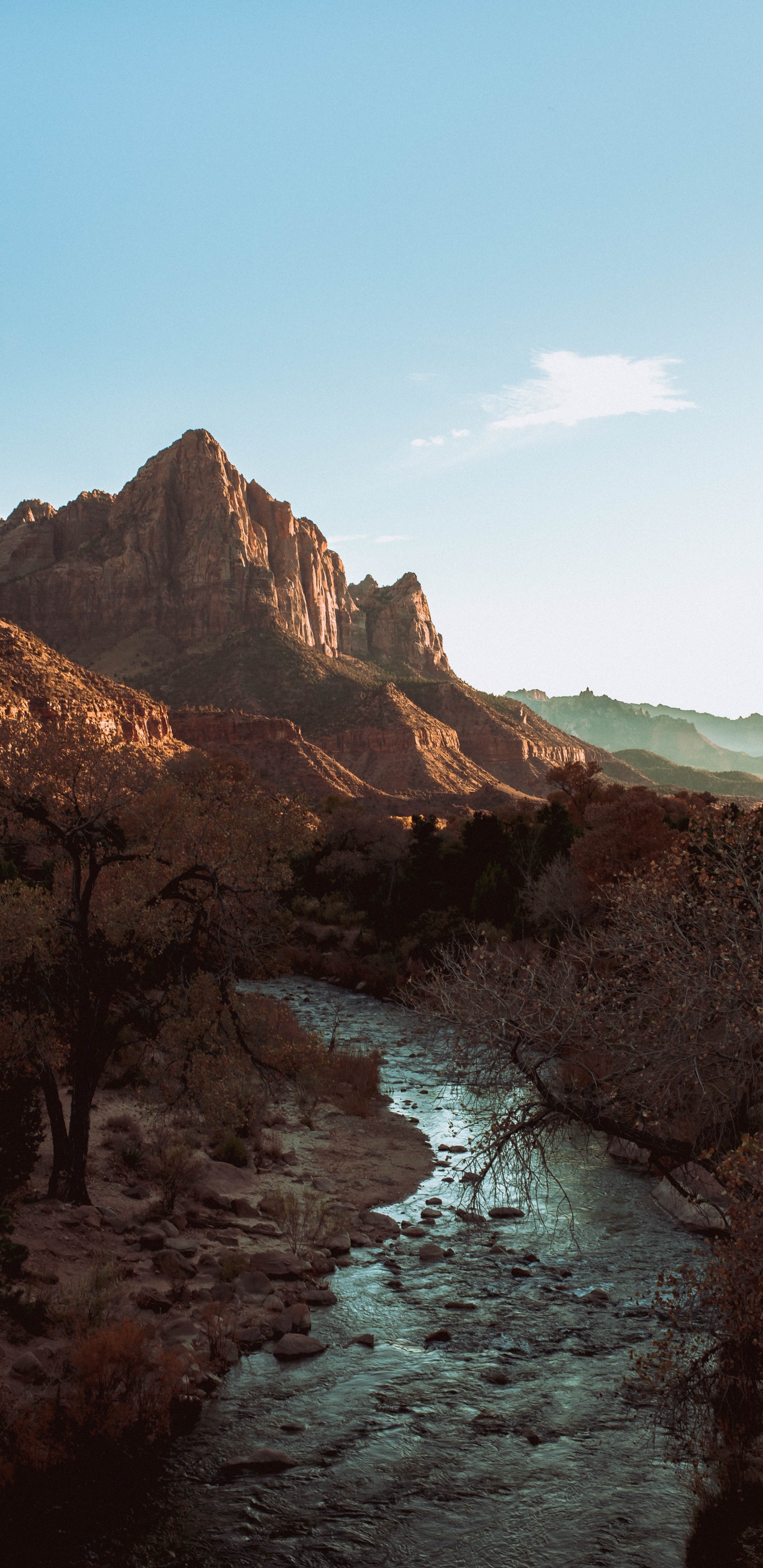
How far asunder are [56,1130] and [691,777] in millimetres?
165430

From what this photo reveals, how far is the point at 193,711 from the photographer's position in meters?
102

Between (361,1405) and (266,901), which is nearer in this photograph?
(361,1405)

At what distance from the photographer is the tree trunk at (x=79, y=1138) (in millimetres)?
13102

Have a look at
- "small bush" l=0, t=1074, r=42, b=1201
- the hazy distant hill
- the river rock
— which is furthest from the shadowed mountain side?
"small bush" l=0, t=1074, r=42, b=1201

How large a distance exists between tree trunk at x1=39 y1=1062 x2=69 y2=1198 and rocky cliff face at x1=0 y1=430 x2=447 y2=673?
127049mm

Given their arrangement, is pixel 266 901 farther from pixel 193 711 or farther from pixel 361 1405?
pixel 193 711

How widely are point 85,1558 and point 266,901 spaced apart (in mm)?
7521

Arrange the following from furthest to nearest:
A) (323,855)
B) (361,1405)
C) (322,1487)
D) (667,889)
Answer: (323,855)
(667,889)
(361,1405)
(322,1487)

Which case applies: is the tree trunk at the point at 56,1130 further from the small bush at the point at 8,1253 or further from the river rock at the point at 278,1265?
the river rock at the point at 278,1265

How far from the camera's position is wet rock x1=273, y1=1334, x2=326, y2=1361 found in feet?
36.9

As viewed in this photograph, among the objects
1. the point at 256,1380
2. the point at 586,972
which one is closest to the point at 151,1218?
the point at 256,1380

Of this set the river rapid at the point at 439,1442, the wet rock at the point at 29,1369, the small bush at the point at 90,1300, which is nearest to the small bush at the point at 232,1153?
the river rapid at the point at 439,1442

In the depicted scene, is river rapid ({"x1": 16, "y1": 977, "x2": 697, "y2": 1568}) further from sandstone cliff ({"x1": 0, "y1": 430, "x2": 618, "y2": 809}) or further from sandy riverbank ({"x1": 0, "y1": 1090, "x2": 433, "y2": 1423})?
sandstone cliff ({"x1": 0, "y1": 430, "x2": 618, "y2": 809})

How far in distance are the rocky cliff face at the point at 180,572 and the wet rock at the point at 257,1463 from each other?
132 metres
